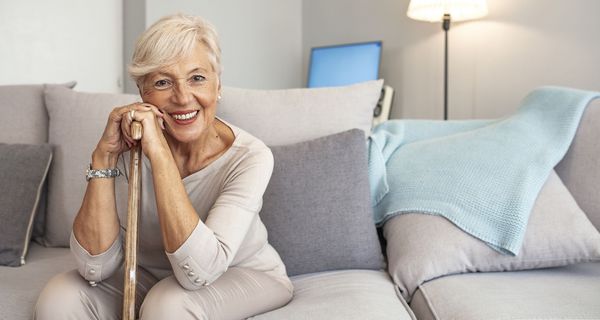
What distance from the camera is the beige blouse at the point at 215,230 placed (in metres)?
1.34

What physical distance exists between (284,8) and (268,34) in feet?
0.70

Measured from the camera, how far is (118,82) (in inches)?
165

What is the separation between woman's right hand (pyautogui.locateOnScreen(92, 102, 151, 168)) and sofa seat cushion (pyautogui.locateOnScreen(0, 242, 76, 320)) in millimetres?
380

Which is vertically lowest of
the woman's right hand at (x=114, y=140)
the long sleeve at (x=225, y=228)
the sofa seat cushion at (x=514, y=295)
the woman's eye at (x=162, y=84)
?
the sofa seat cushion at (x=514, y=295)

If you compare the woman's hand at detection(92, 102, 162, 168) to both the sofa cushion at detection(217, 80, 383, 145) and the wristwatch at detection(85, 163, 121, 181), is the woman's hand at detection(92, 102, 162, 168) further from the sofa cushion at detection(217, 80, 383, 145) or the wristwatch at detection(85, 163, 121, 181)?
the sofa cushion at detection(217, 80, 383, 145)

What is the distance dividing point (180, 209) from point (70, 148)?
839 mm

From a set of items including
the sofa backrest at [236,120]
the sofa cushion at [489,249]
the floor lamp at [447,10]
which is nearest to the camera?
the sofa cushion at [489,249]

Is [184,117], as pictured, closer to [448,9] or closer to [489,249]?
[489,249]

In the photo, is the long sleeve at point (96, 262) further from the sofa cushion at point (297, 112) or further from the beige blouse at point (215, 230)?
the sofa cushion at point (297, 112)

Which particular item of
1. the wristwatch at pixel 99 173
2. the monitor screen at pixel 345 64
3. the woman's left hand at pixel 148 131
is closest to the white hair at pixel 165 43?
the woman's left hand at pixel 148 131

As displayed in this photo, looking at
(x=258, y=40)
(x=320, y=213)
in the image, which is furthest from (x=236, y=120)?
(x=258, y=40)

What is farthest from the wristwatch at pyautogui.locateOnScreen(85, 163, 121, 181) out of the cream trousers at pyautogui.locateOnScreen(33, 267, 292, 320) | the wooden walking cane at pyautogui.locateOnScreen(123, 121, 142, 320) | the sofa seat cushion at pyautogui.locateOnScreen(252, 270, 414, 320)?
the sofa seat cushion at pyautogui.locateOnScreen(252, 270, 414, 320)

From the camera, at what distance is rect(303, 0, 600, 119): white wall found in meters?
3.08

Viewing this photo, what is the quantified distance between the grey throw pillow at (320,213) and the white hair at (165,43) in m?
0.47
